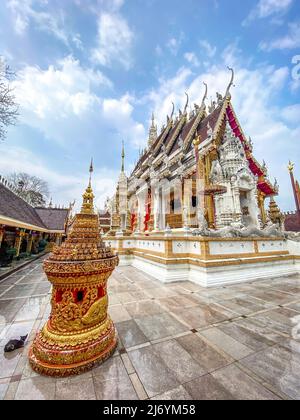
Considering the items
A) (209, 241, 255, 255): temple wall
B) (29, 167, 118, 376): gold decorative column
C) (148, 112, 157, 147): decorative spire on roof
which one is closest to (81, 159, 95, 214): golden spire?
(29, 167, 118, 376): gold decorative column

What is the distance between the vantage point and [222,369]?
187 centimetres

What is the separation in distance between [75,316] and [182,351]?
1.43m

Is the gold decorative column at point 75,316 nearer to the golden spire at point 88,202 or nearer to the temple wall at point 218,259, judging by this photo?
the golden spire at point 88,202

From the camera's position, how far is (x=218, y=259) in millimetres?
5766

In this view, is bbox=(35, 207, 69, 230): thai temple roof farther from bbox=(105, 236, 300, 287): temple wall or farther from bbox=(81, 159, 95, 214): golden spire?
bbox=(81, 159, 95, 214): golden spire

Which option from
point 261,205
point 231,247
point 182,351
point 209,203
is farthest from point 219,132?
point 182,351

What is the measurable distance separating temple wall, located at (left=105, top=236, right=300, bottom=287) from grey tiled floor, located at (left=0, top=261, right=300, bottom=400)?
1307mm

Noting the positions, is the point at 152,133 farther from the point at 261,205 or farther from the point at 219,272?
the point at 219,272

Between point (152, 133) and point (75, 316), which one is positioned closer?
point (75, 316)

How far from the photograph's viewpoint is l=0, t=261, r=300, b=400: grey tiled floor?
1606mm

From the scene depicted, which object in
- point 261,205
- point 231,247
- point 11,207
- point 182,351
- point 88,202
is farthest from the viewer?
point 261,205
